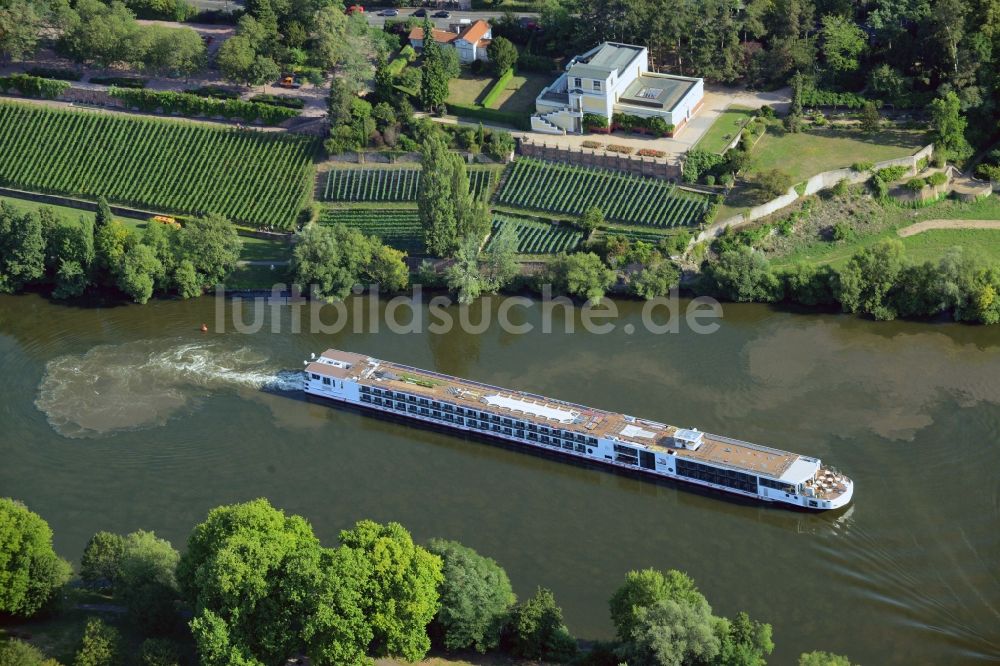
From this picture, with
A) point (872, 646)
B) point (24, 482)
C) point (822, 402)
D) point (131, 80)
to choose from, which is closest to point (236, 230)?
point (131, 80)

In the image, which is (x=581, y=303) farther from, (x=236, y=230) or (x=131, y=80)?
(x=131, y=80)

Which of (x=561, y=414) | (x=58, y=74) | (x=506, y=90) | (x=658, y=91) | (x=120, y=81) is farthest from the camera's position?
(x=58, y=74)

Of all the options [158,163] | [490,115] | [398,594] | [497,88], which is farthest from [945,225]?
[158,163]

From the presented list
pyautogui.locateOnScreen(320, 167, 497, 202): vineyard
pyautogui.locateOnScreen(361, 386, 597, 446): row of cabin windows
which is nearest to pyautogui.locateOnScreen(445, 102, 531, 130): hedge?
pyautogui.locateOnScreen(320, 167, 497, 202): vineyard

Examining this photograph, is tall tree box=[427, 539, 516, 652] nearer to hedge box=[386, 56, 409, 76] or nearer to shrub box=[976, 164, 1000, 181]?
shrub box=[976, 164, 1000, 181]

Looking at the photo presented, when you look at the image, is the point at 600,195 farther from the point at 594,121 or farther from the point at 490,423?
the point at 490,423
